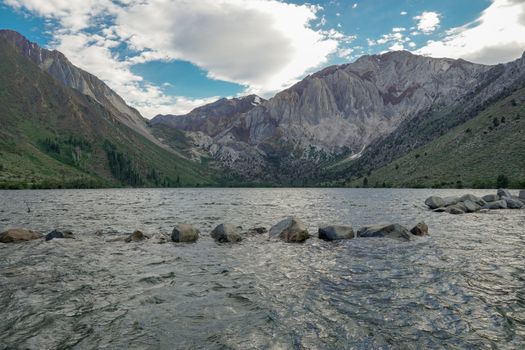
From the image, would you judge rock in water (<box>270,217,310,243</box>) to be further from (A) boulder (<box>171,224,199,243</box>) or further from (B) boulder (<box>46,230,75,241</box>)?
(B) boulder (<box>46,230,75,241</box>)

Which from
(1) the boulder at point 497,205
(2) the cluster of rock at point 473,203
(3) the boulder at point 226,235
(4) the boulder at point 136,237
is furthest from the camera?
(1) the boulder at point 497,205

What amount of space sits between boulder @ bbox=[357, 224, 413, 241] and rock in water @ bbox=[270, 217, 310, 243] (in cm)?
722

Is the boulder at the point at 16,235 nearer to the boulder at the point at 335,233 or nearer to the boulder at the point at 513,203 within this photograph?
the boulder at the point at 335,233

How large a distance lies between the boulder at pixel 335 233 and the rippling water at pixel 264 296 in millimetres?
3652

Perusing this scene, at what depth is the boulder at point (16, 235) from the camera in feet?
Result: 125

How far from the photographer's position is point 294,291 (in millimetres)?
21016

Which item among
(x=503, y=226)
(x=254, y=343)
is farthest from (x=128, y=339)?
(x=503, y=226)

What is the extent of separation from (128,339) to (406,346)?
11.3m

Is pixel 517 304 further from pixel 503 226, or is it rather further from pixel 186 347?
pixel 503 226

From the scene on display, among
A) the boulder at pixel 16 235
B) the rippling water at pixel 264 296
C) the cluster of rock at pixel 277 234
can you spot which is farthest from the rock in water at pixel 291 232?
the boulder at pixel 16 235

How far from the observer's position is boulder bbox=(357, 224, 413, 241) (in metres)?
39.5

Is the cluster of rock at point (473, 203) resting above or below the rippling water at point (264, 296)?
above

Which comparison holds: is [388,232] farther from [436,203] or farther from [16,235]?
[436,203]

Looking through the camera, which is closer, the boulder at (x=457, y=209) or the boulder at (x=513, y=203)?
the boulder at (x=457, y=209)
